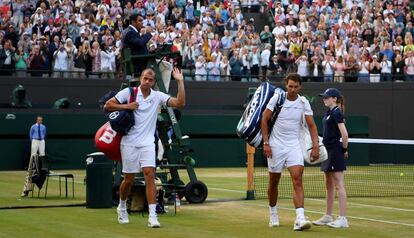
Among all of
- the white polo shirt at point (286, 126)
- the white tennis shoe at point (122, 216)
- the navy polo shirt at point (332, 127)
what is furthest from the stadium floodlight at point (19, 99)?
the white polo shirt at point (286, 126)

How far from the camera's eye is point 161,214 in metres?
15.8

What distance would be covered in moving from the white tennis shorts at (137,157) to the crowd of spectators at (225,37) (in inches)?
631

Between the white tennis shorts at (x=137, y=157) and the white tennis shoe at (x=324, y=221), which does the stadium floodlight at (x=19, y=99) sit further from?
the white tennis shoe at (x=324, y=221)

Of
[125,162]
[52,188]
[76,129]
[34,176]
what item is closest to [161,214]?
[125,162]

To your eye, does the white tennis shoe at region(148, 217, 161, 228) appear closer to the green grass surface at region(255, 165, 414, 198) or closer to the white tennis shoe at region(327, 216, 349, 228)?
the white tennis shoe at region(327, 216, 349, 228)

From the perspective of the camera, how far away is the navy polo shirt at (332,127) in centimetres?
1402

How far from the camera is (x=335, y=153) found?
1393cm

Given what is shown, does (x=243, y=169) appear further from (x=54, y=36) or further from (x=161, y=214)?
(x=161, y=214)

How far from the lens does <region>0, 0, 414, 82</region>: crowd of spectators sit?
3111cm

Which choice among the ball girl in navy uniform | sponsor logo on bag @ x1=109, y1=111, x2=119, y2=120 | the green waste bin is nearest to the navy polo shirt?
the ball girl in navy uniform

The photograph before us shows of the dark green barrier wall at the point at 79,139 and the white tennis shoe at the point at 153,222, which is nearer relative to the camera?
the white tennis shoe at the point at 153,222

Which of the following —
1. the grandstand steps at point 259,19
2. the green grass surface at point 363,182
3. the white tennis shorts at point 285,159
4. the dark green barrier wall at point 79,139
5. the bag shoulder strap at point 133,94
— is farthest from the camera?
the grandstand steps at point 259,19

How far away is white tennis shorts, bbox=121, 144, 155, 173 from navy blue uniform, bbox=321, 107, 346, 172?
8.09 feet

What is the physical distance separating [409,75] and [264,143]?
23.2m
